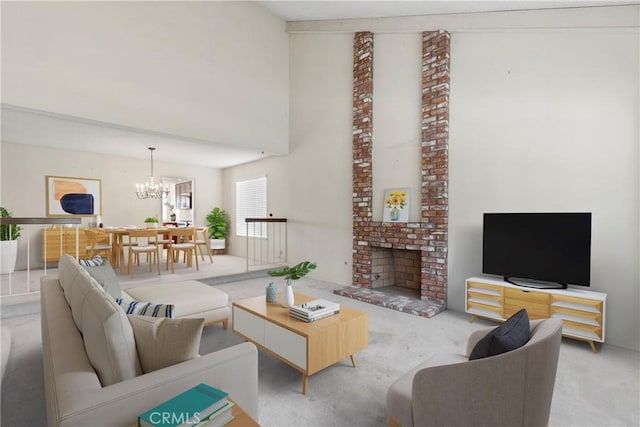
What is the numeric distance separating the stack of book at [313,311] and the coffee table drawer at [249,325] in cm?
29

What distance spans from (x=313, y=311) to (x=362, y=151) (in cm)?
306

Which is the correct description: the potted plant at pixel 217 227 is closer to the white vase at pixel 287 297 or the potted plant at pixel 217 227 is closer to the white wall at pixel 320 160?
the white wall at pixel 320 160

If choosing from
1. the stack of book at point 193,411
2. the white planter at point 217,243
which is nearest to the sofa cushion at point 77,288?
the stack of book at point 193,411

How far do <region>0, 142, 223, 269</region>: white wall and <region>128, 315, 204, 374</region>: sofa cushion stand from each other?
6.49m

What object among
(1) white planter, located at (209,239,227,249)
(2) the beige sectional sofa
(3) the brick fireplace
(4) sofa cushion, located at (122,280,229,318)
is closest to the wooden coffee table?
(4) sofa cushion, located at (122,280,229,318)

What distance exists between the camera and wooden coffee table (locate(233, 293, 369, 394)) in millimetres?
2162

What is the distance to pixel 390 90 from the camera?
4.66m

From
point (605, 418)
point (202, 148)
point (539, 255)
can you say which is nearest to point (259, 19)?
point (202, 148)

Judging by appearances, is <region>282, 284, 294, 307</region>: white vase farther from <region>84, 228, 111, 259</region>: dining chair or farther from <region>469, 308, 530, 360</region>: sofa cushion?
<region>84, 228, 111, 259</region>: dining chair

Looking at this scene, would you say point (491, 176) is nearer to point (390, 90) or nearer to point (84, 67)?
point (390, 90)

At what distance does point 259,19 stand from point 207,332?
17.1ft

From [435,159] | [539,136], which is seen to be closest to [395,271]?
[435,159]

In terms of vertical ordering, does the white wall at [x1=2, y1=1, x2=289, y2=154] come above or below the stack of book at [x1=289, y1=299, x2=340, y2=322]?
above

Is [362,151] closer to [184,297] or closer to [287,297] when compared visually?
[287,297]
